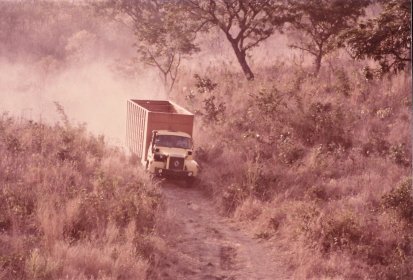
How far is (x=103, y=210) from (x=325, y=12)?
721 inches

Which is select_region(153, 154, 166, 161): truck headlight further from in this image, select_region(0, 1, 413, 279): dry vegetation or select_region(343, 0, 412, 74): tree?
select_region(343, 0, 412, 74): tree

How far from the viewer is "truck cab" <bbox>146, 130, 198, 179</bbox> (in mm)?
16922

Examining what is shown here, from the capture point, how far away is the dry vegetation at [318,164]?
11.2m

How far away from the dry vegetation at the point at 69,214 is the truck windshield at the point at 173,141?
5.55 ft

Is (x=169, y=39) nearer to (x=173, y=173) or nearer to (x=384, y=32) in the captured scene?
(x=173, y=173)

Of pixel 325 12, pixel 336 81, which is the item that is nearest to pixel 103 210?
pixel 336 81

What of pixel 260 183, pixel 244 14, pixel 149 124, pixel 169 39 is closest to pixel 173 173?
pixel 149 124

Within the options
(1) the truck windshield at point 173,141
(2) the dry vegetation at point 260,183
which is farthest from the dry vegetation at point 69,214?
(1) the truck windshield at point 173,141

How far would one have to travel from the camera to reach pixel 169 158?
16.9 metres

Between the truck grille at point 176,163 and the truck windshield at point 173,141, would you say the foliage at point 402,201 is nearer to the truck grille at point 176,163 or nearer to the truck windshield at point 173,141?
the truck grille at point 176,163

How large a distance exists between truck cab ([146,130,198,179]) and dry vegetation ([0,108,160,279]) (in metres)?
0.88

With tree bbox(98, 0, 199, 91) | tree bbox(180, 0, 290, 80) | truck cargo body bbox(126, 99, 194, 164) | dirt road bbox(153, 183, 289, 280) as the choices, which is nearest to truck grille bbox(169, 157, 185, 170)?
truck cargo body bbox(126, 99, 194, 164)

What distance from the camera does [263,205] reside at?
46.9 ft

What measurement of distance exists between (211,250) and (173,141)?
653 centimetres
